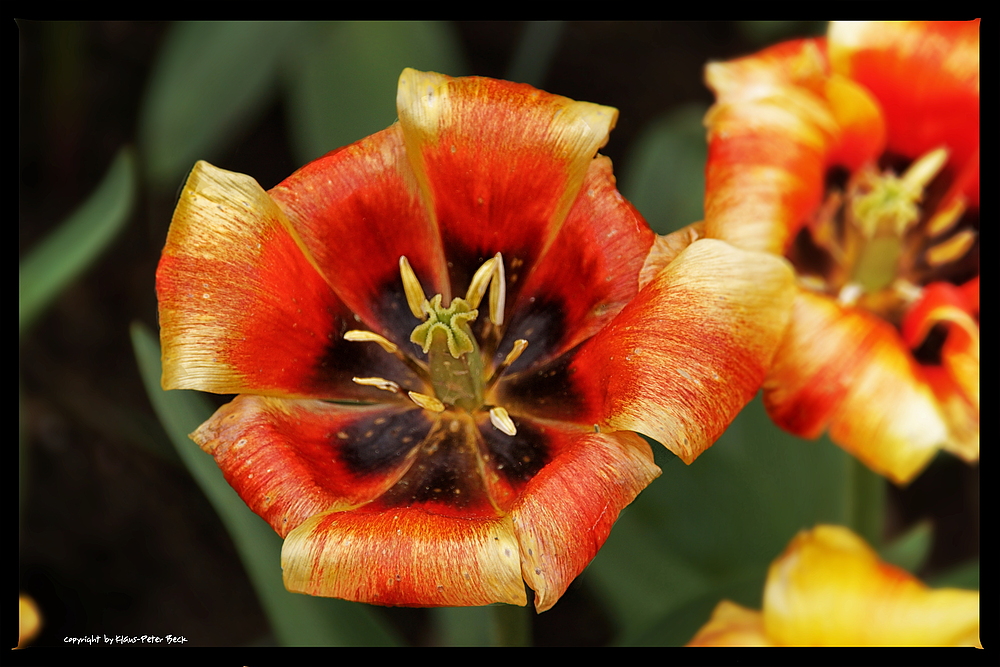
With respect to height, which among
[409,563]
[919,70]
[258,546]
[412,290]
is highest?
[919,70]

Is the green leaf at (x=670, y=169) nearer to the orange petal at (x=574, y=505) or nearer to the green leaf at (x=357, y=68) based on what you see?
the green leaf at (x=357, y=68)

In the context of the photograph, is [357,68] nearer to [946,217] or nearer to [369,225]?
[369,225]

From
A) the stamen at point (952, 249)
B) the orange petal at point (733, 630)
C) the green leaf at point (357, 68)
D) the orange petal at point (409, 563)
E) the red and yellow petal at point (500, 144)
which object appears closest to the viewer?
the orange petal at point (409, 563)

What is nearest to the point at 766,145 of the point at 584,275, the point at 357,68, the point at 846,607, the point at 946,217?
the point at 584,275

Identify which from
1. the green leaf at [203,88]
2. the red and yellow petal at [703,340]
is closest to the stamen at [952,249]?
the red and yellow petal at [703,340]

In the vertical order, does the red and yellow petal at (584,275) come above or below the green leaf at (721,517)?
above

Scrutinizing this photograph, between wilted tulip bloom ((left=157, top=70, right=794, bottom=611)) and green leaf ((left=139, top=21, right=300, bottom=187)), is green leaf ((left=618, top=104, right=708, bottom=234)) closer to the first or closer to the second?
wilted tulip bloom ((left=157, top=70, right=794, bottom=611))
